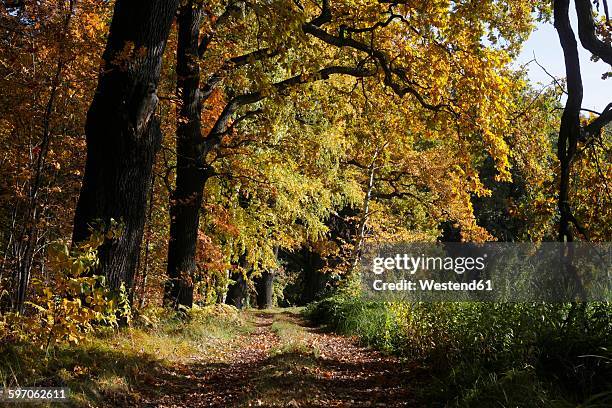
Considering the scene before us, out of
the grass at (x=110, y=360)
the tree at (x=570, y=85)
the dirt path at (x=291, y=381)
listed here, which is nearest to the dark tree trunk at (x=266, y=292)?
the dirt path at (x=291, y=381)

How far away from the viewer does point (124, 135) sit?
6285 mm

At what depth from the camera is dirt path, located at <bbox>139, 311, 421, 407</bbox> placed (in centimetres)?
551

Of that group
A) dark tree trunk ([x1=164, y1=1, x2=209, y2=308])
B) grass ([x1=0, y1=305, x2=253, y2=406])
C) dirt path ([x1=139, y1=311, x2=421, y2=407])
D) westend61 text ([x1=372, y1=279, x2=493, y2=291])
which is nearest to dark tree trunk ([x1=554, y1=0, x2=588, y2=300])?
westend61 text ([x1=372, y1=279, x2=493, y2=291])

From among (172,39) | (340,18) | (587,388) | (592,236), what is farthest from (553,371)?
(172,39)

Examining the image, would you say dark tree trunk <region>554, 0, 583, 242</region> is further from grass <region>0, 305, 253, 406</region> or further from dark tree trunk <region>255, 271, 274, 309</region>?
dark tree trunk <region>255, 271, 274, 309</region>

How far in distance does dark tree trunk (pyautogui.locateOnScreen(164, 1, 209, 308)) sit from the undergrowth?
461 cm

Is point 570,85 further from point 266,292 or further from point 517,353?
point 266,292

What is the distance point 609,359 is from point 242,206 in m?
12.4

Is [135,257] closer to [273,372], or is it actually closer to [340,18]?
[273,372]

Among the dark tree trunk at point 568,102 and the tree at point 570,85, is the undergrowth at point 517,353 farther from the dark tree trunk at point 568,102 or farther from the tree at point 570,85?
the tree at point 570,85

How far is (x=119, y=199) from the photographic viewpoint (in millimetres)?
6305

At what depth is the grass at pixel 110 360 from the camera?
4.75m

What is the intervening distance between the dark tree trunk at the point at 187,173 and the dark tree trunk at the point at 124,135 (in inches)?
143

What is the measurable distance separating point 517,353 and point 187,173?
282 inches
